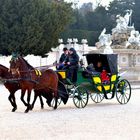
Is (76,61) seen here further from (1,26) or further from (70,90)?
(1,26)

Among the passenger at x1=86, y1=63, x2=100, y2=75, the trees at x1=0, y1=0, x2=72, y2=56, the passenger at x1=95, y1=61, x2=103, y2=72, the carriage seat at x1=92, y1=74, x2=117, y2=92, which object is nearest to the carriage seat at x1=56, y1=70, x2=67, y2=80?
the passenger at x1=86, y1=63, x2=100, y2=75

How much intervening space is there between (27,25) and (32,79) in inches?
866

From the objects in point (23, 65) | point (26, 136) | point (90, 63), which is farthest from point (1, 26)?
point (26, 136)

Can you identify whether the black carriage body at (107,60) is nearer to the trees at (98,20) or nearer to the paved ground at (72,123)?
the paved ground at (72,123)

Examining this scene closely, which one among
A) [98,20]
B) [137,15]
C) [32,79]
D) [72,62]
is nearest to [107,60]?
[72,62]

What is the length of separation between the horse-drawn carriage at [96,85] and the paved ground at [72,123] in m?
0.43

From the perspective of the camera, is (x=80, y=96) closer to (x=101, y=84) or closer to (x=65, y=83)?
(x=65, y=83)

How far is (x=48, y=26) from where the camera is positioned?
A: 35875 millimetres

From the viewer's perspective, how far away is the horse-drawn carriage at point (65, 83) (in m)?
12.6

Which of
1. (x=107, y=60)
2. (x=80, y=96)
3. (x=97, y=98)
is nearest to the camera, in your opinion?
(x=80, y=96)

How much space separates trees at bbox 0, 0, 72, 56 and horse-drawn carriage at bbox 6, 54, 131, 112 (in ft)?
62.7

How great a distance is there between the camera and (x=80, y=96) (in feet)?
44.3

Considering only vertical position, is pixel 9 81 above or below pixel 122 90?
above

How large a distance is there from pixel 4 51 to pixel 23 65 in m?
22.5
